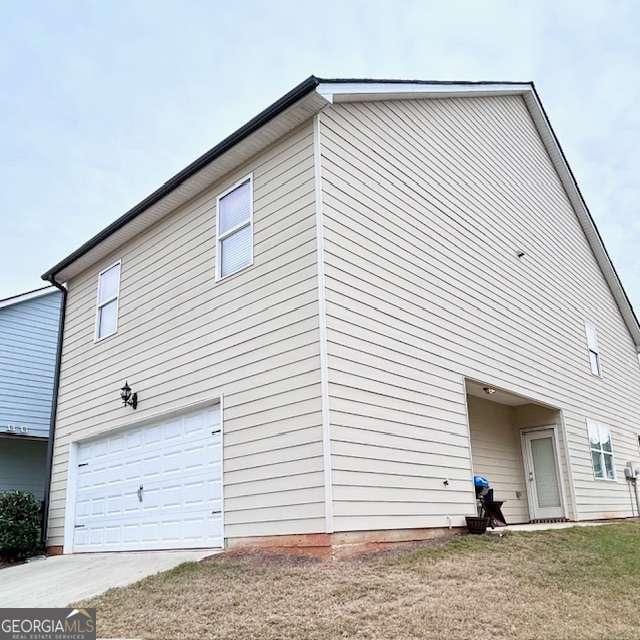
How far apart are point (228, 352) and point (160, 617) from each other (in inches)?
152

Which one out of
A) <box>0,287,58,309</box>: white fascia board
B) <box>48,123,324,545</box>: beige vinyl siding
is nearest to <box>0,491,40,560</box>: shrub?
<box>48,123,324,545</box>: beige vinyl siding

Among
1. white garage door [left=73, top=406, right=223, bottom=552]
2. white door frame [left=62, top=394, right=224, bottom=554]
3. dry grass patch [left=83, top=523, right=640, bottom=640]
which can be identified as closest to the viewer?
dry grass patch [left=83, top=523, right=640, bottom=640]

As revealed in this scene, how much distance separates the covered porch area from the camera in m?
12.9

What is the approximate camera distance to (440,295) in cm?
1033

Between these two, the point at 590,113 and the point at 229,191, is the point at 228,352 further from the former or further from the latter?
the point at 590,113

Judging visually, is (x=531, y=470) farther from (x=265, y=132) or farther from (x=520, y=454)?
(x=265, y=132)

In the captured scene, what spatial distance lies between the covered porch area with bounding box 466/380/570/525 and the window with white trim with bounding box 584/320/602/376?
2877mm

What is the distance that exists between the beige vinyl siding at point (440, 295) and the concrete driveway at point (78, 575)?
276 cm

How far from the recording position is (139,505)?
10.3 m

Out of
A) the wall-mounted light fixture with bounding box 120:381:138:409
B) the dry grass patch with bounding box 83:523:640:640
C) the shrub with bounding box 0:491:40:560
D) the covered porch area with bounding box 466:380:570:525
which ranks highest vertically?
the wall-mounted light fixture with bounding box 120:381:138:409

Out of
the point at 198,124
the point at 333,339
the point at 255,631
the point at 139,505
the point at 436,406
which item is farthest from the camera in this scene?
the point at 198,124

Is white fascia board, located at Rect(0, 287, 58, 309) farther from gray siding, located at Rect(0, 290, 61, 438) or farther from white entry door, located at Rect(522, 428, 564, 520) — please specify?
white entry door, located at Rect(522, 428, 564, 520)

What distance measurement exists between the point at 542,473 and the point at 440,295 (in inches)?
222

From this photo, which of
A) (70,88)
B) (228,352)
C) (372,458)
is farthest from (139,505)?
(70,88)
